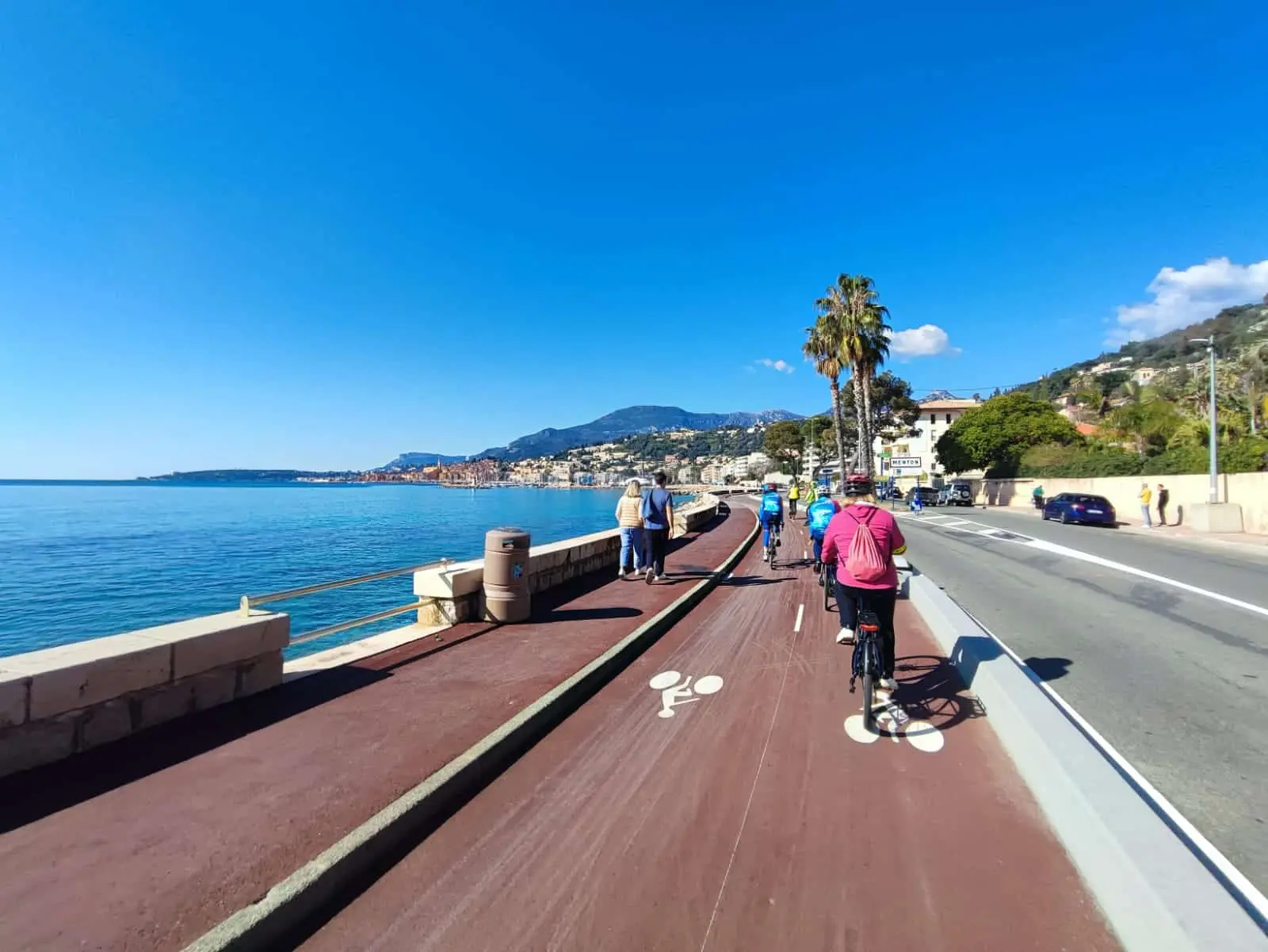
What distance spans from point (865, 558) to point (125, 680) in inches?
209

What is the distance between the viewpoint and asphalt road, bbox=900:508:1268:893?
4.09 meters

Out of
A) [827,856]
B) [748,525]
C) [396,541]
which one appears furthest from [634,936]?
[396,541]

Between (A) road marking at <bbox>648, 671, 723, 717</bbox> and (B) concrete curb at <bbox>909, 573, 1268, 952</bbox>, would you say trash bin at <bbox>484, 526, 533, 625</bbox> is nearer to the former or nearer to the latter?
(A) road marking at <bbox>648, 671, 723, 717</bbox>

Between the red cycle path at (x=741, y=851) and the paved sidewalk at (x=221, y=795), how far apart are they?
1.73 ft

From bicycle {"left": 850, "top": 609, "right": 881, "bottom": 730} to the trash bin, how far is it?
4264 mm

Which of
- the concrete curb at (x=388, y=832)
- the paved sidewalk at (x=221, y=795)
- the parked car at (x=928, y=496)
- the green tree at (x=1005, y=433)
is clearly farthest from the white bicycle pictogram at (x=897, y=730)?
the green tree at (x=1005, y=433)

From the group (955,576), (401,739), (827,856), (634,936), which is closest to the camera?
(634,936)

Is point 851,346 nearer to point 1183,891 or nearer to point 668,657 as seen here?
point 668,657

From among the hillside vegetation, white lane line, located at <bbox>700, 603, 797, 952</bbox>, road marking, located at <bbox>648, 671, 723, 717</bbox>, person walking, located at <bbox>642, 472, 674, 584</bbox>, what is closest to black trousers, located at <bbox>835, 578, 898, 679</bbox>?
white lane line, located at <bbox>700, 603, 797, 952</bbox>

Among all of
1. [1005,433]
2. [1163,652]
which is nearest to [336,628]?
[1163,652]

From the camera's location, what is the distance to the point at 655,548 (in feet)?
36.7

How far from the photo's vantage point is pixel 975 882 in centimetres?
306

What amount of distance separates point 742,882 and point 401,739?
2.59 metres

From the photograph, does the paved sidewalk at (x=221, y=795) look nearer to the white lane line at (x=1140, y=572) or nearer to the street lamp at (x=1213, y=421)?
the white lane line at (x=1140, y=572)
